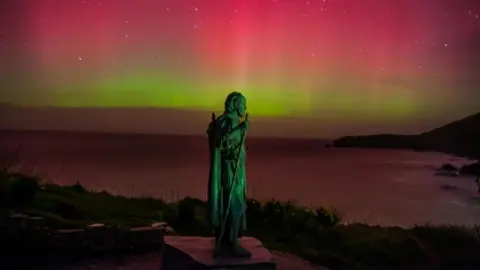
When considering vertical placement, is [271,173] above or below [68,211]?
above

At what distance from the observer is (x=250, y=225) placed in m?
5.47

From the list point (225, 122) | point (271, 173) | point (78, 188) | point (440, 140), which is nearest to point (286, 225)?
point (271, 173)

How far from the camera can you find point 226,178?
3.73 metres

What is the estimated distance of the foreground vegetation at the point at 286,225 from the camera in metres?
5.30

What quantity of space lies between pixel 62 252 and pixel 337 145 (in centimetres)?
252

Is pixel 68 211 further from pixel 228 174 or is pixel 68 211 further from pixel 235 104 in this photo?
pixel 235 104

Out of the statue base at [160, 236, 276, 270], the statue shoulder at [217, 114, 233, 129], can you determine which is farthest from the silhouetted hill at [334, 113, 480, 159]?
the statue shoulder at [217, 114, 233, 129]

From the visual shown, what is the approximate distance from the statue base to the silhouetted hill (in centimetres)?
199

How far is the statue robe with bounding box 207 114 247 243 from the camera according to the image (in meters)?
3.72

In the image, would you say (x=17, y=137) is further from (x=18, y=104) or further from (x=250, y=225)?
(x=250, y=225)

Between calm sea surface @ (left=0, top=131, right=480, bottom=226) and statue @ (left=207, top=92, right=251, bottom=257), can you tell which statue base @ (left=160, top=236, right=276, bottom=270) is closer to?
statue @ (left=207, top=92, right=251, bottom=257)

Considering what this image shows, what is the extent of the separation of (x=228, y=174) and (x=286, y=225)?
190 cm

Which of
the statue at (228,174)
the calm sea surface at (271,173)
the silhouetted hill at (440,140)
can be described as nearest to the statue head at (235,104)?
the statue at (228,174)

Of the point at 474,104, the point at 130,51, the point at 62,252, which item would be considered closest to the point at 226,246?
the point at 62,252
